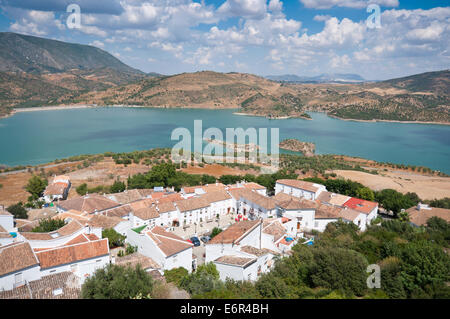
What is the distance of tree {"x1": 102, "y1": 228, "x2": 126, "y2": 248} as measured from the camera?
1730cm

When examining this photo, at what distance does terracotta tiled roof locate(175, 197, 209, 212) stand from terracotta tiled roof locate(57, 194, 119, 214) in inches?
191

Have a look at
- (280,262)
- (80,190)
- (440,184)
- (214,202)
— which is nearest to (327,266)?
(280,262)

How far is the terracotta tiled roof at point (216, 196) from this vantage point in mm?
24469

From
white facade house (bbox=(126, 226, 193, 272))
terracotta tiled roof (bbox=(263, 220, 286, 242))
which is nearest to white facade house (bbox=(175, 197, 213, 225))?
terracotta tiled roof (bbox=(263, 220, 286, 242))

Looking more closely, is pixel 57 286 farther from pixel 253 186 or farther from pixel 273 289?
pixel 253 186

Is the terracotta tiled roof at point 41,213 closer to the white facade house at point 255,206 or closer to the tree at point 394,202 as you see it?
the white facade house at point 255,206

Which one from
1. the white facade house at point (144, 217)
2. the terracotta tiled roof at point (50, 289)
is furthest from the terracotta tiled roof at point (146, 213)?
the terracotta tiled roof at point (50, 289)

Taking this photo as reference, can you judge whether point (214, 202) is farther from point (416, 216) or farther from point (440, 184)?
point (440, 184)

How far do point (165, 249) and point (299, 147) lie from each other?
5719 centimetres

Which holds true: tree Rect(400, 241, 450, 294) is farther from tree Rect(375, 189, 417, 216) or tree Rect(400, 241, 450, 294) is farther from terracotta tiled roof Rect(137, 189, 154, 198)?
terracotta tiled roof Rect(137, 189, 154, 198)

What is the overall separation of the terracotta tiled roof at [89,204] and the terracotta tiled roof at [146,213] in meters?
2.68

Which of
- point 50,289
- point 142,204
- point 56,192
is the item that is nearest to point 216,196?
point 142,204

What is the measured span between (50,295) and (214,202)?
1467 cm

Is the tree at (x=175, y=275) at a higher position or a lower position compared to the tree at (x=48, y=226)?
lower
